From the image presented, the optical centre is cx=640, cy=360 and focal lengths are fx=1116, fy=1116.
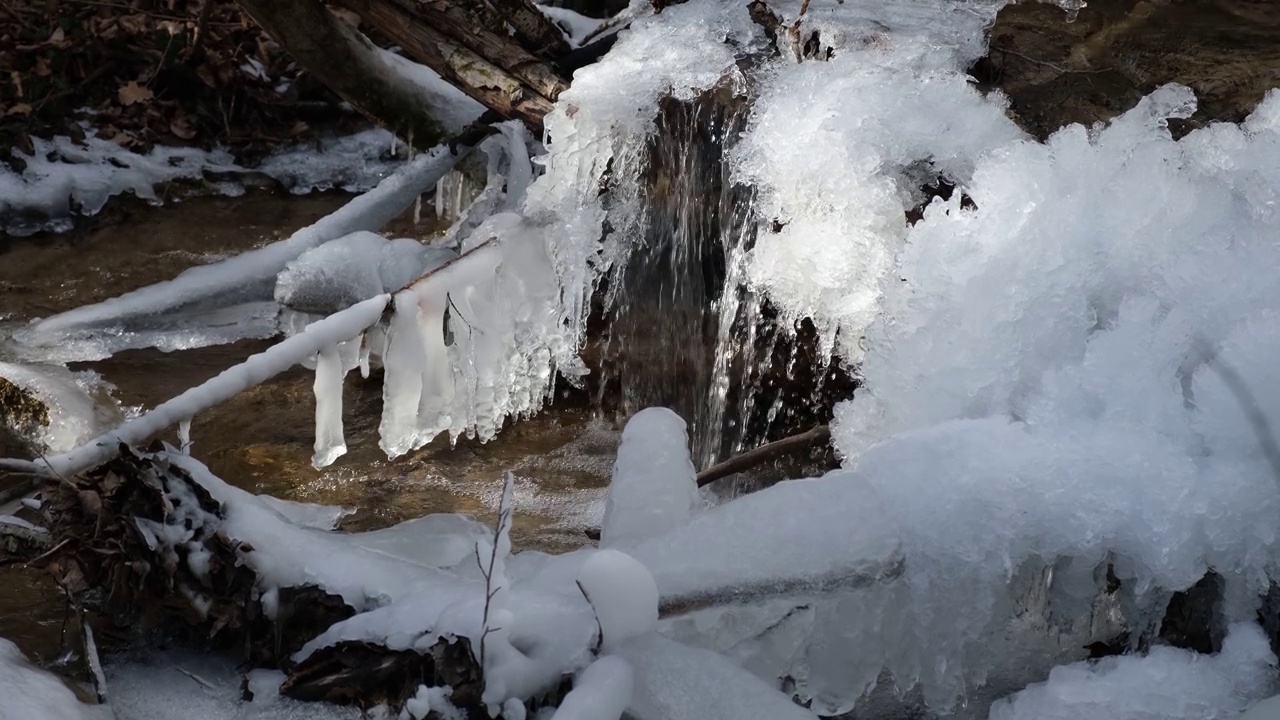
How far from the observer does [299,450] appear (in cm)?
347

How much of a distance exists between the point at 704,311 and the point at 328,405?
1252mm

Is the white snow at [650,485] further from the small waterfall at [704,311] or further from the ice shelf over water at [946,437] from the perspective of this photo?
the small waterfall at [704,311]

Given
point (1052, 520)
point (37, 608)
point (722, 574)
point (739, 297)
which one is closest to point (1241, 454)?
point (1052, 520)

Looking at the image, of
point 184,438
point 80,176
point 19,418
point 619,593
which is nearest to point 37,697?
point 184,438

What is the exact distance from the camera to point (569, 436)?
368 cm

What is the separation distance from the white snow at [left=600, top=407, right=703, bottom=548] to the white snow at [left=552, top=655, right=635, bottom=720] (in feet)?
0.81

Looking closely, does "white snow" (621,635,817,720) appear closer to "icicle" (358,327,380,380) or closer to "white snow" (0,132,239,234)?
"icicle" (358,327,380,380)

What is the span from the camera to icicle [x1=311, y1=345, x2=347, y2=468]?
279 centimetres

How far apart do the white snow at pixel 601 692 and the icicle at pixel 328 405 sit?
1273mm

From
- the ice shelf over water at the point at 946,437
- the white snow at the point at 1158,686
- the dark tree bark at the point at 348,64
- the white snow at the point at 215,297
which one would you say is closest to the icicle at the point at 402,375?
the ice shelf over water at the point at 946,437

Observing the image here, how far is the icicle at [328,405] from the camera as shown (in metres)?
2.79

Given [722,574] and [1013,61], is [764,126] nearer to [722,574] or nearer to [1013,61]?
[1013,61]

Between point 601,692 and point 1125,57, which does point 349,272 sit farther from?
point 1125,57

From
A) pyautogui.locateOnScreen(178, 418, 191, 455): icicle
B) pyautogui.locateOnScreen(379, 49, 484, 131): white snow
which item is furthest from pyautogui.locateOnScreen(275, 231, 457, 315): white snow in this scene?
pyautogui.locateOnScreen(178, 418, 191, 455): icicle
